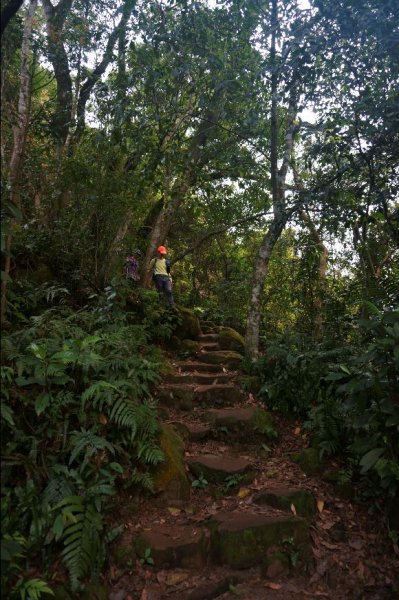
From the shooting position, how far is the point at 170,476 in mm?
4367

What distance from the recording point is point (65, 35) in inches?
318

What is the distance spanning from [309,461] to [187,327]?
5.11 m

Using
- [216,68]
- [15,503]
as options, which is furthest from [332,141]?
[15,503]

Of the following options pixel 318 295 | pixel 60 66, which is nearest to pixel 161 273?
pixel 318 295

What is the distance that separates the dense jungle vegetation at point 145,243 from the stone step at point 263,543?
0.85m

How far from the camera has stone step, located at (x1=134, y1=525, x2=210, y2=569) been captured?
3.49 meters

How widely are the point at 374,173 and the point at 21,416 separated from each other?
18.8 ft

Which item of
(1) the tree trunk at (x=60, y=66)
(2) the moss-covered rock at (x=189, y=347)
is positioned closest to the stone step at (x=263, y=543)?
(2) the moss-covered rock at (x=189, y=347)

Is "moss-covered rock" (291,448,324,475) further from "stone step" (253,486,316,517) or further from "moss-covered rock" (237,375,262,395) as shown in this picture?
"moss-covered rock" (237,375,262,395)

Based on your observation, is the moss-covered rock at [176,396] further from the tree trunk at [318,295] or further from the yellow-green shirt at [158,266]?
the yellow-green shirt at [158,266]

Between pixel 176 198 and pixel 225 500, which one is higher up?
pixel 176 198

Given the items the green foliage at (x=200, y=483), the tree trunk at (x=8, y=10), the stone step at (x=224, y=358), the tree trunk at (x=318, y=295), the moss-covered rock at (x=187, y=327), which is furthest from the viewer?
the moss-covered rock at (x=187, y=327)

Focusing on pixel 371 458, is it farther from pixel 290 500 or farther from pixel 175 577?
pixel 175 577

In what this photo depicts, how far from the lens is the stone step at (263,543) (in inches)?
138
